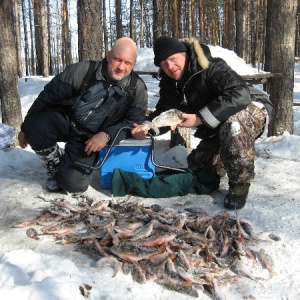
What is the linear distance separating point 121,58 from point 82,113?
2.32ft

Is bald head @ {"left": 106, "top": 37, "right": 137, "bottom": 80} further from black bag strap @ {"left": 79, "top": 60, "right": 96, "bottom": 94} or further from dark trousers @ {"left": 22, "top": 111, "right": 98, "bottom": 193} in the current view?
dark trousers @ {"left": 22, "top": 111, "right": 98, "bottom": 193}

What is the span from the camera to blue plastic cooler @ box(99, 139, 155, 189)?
3.85 metres

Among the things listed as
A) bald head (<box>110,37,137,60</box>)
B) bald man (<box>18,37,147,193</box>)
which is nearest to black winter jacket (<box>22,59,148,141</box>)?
bald man (<box>18,37,147,193</box>)

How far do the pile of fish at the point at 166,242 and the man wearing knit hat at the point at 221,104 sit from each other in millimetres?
410

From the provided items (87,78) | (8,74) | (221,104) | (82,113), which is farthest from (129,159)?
(8,74)

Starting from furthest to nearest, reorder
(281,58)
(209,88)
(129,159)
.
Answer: (281,58) → (129,159) → (209,88)

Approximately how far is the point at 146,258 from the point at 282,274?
93cm

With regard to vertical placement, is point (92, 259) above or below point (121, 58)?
below

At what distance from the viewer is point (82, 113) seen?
3.80 meters

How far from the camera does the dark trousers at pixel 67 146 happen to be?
3.77m

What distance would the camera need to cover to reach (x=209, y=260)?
2.61m

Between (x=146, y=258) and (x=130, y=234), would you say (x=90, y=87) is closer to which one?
(x=130, y=234)

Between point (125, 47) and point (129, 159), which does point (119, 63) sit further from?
point (129, 159)

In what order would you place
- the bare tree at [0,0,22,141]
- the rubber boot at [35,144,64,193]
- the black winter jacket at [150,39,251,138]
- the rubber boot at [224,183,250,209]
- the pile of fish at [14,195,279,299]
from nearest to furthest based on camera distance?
the pile of fish at [14,195,279,299] < the black winter jacket at [150,39,251,138] < the rubber boot at [224,183,250,209] < the rubber boot at [35,144,64,193] < the bare tree at [0,0,22,141]
